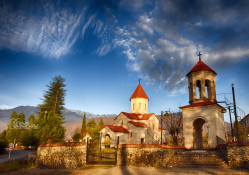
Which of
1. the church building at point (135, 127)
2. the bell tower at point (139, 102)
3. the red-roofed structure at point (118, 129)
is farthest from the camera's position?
the bell tower at point (139, 102)

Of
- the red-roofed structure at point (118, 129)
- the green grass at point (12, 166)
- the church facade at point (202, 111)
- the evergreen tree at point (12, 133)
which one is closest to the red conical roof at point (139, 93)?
the red-roofed structure at point (118, 129)

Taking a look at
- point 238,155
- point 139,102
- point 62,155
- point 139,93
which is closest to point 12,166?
point 62,155

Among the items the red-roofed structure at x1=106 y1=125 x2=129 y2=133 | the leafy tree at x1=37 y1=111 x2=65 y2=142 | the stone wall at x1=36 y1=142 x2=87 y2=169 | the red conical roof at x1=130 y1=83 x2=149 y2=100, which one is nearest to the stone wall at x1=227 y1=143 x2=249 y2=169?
the stone wall at x1=36 y1=142 x2=87 y2=169

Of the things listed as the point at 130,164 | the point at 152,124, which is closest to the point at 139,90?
the point at 152,124

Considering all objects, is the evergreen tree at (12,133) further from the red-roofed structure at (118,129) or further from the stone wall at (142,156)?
the stone wall at (142,156)

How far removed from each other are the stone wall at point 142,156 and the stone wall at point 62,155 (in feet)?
9.85

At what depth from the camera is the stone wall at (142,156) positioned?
557 inches

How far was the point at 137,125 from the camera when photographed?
33.6m

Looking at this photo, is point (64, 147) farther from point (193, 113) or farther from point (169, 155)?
point (193, 113)

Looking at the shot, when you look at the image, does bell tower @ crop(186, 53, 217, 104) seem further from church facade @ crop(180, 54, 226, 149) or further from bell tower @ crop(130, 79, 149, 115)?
bell tower @ crop(130, 79, 149, 115)

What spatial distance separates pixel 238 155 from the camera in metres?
12.4

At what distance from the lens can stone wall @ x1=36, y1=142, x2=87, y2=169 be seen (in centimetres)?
1428

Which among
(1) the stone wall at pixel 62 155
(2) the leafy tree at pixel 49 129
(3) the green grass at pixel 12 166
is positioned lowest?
(3) the green grass at pixel 12 166

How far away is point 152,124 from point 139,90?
765 centimetres
